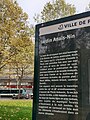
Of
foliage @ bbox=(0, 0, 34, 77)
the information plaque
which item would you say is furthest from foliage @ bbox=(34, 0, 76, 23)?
the information plaque

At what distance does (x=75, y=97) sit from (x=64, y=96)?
0.16 m

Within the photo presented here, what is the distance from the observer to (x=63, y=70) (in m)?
3.30

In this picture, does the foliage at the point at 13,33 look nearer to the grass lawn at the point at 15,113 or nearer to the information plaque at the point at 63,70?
the grass lawn at the point at 15,113

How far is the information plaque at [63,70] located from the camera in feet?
10.2

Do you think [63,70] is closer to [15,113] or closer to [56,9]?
[15,113]

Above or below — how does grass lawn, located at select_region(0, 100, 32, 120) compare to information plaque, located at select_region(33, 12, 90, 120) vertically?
below

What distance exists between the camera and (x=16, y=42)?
16.3 meters

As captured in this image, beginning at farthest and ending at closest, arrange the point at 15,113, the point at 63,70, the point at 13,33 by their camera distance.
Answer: the point at 13,33, the point at 15,113, the point at 63,70

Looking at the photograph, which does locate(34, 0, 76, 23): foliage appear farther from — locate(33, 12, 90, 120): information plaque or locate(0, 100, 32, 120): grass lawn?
locate(33, 12, 90, 120): information plaque

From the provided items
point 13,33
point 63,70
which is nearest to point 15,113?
point 13,33

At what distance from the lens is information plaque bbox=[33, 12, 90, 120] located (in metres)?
3.12

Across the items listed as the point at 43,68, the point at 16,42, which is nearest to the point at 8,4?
the point at 16,42

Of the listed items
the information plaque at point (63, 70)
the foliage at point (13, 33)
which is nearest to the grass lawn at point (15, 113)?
the foliage at point (13, 33)

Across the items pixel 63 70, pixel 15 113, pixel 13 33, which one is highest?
pixel 13 33
